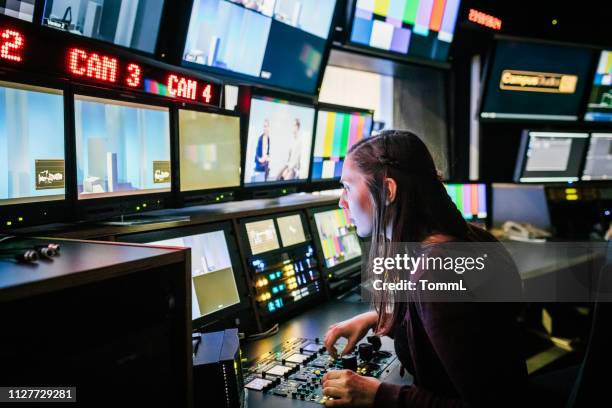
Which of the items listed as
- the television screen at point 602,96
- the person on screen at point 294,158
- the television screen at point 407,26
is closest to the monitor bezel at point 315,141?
the person on screen at point 294,158

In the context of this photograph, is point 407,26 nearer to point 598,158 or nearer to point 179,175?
point 598,158

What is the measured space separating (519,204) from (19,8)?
3486 millimetres

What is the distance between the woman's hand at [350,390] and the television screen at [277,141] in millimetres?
1196

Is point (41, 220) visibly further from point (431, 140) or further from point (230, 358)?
point (431, 140)

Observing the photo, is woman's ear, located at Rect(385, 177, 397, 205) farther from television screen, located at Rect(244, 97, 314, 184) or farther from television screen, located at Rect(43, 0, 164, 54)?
television screen, located at Rect(43, 0, 164, 54)

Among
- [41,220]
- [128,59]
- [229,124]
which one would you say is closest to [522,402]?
[41,220]

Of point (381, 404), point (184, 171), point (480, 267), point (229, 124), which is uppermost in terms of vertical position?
point (229, 124)

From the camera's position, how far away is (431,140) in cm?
440

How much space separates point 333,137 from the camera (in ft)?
9.49

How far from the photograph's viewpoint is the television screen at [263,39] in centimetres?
221

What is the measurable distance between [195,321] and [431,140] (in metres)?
3.27

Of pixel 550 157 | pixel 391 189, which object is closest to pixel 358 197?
pixel 391 189

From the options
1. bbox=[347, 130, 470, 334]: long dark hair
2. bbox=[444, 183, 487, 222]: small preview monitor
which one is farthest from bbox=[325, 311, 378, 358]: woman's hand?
bbox=[444, 183, 487, 222]: small preview monitor

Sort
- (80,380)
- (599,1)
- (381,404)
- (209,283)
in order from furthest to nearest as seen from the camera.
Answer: (599,1) < (209,283) < (381,404) < (80,380)
